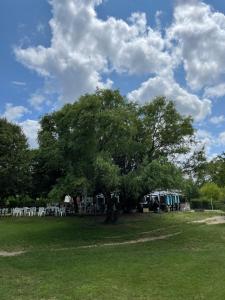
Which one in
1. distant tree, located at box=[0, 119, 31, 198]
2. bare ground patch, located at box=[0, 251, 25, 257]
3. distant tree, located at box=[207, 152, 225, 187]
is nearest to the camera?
bare ground patch, located at box=[0, 251, 25, 257]

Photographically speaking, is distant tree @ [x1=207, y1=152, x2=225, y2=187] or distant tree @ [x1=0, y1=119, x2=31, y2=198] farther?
distant tree @ [x1=0, y1=119, x2=31, y2=198]

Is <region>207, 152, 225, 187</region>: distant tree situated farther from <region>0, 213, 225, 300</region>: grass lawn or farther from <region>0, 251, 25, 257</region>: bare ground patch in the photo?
<region>0, 251, 25, 257</region>: bare ground patch

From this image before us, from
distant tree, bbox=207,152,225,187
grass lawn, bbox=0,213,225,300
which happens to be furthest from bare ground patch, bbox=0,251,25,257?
distant tree, bbox=207,152,225,187

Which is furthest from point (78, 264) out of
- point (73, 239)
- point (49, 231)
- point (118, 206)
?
point (118, 206)

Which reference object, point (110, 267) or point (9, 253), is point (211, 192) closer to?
point (9, 253)

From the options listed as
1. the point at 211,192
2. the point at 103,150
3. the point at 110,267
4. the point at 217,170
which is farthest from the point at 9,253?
the point at 211,192

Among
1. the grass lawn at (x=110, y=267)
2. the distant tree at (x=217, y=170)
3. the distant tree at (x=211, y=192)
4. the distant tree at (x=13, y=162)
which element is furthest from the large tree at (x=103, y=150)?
the distant tree at (x=211, y=192)

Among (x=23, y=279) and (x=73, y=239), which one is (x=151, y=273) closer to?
(x=23, y=279)

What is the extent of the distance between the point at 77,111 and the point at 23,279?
13.0m

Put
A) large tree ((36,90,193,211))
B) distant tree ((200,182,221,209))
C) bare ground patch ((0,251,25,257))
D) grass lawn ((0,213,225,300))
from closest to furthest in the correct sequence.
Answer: grass lawn ((0,213,225,300)), bare ground patch ((0,251,25,257)), large tree ((36,90,193,211)), distant tree ((200,182,221,209))

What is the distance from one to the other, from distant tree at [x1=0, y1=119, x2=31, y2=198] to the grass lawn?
1474 centimetres

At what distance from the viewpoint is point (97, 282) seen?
12.1 meters

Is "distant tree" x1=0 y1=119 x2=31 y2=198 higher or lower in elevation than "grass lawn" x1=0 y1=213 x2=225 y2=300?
higher

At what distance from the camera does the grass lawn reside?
11008mm
